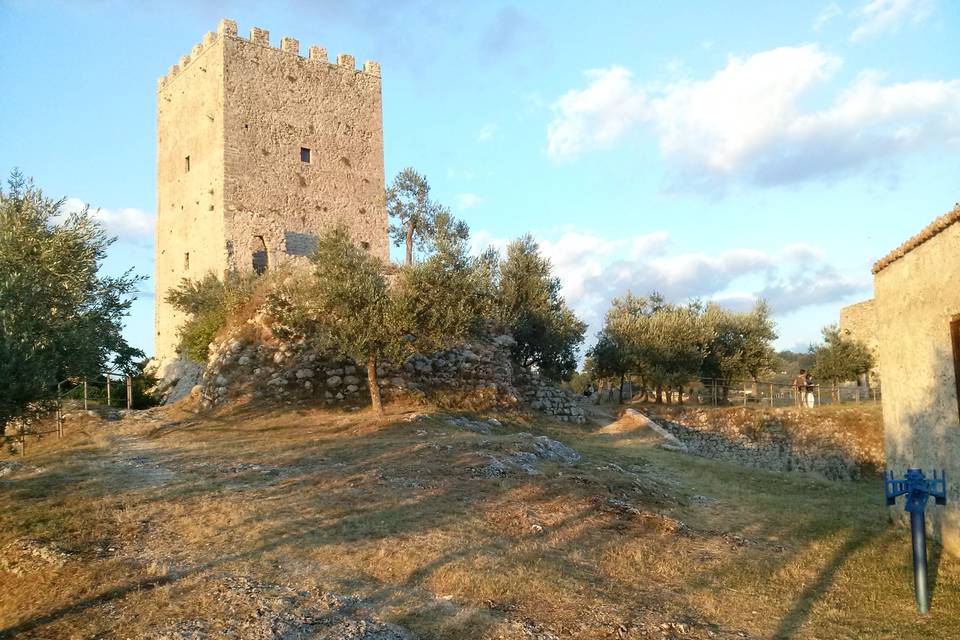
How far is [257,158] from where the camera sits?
33.0m

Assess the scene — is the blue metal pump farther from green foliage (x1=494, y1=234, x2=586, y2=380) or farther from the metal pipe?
green foliage (x1=494, y1=234, x2=586, y2=380)

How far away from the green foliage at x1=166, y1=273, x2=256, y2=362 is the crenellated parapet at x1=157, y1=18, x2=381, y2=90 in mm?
10953

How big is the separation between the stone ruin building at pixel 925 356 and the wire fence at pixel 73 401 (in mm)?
12692

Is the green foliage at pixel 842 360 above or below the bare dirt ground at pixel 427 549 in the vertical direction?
above

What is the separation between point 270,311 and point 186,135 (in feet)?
48.1

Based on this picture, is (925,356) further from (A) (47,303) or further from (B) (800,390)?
(B) (800,390)

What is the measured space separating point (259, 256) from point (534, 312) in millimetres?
12972

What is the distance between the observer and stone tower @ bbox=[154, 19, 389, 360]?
1272 inches

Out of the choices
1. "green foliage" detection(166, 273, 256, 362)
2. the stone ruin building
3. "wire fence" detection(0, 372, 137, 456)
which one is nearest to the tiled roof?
the stone ruin building

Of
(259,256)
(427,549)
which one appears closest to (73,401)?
(259,256)

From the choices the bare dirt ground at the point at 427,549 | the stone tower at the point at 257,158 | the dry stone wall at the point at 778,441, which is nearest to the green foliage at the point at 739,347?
the dry stone wall at the point at 778,441

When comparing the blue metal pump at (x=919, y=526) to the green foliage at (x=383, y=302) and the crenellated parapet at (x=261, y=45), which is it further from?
the crenellated parapet at (x=261, y=45)

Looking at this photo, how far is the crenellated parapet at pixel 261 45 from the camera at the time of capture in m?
32.7

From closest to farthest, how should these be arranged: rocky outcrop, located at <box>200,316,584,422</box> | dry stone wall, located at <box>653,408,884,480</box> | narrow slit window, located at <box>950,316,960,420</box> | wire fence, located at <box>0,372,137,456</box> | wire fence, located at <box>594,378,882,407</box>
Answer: narrow slit window, located at <box>950,316,960,420</box>, wire fence, located at <box>0,372,137,456</box>, rocky outcrop, located at <box>200,316,584,422</box>, dry stone wall, located at <box>653,408,884,480</box>, wire fence, located at <box>594,378,882,407</box>
